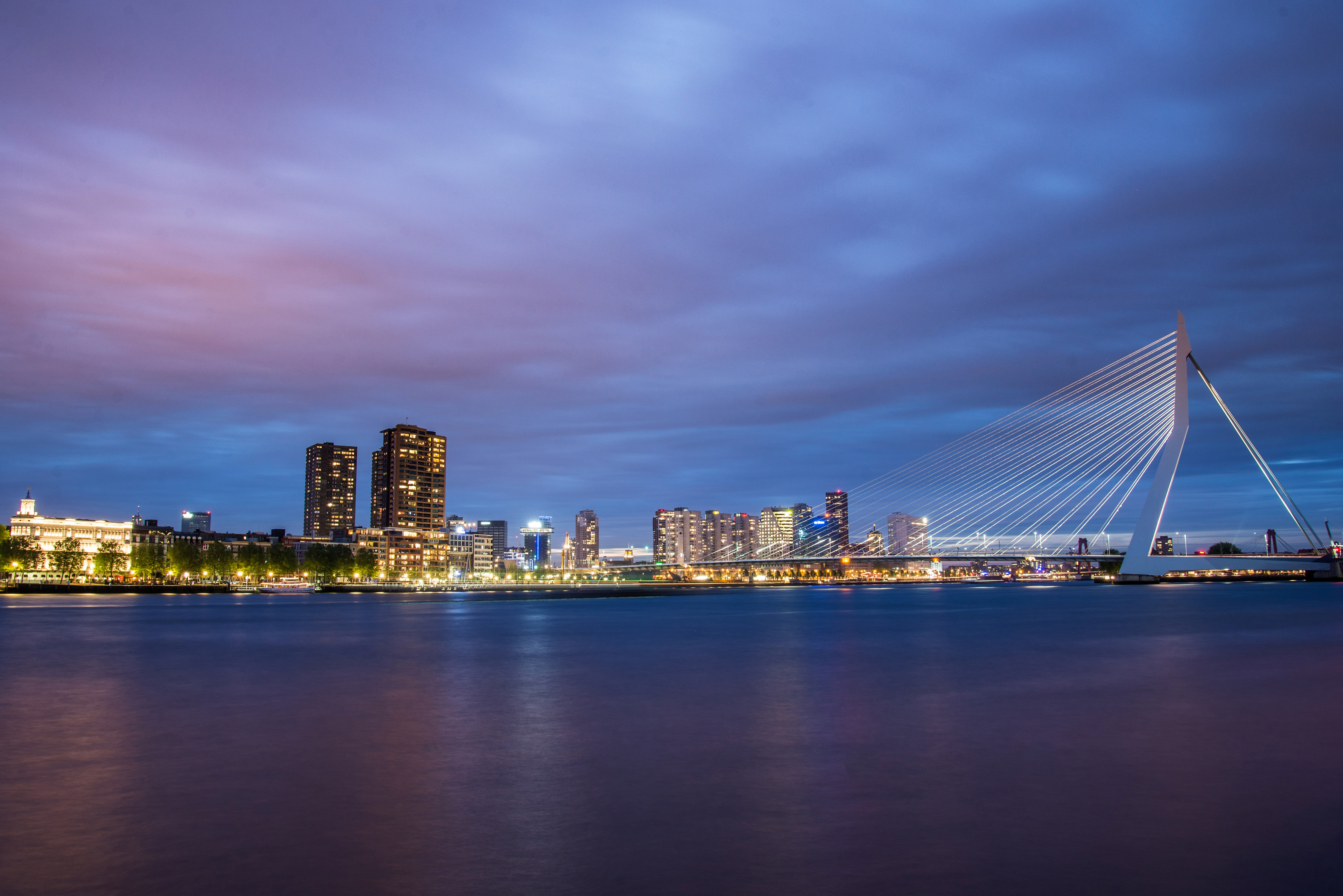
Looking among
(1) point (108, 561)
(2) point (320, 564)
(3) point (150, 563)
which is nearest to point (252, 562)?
(2) point (320, 564)

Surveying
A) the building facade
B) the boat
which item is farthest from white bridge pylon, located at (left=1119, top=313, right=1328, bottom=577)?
the building facade

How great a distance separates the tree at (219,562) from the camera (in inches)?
6757

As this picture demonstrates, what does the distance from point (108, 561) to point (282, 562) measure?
93.7ft

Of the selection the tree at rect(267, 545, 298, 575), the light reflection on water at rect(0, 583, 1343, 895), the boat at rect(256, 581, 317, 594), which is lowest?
the boat at rect(256, 581, 317, 594)

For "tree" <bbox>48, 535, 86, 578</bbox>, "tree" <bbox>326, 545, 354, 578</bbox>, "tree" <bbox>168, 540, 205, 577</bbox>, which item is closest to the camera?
"tree" <bbox>48, 535, 86, 578</bbox>

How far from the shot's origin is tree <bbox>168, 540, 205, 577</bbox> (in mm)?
164625

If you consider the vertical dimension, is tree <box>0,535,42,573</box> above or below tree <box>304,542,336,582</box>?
above

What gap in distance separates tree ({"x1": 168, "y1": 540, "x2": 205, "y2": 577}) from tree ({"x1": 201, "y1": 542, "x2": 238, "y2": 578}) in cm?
107

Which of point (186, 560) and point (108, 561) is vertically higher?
point (108, 561)

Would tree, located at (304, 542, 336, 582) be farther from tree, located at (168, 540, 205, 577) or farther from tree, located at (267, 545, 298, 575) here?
tree, located at (168, 540, 205, 577)

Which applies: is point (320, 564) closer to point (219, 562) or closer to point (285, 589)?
point (285, 589)

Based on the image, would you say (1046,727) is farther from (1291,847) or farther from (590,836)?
(590,836)

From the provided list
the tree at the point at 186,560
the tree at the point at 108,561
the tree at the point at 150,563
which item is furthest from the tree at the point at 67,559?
the tree at the point at 186,560

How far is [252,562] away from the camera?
169625 millimetres
